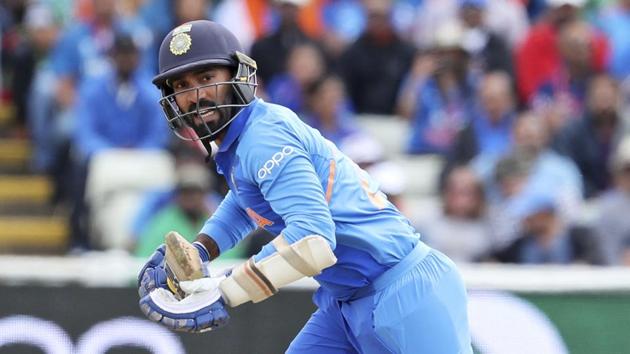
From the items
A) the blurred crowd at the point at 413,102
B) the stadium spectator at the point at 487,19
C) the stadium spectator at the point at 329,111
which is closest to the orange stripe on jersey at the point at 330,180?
the blurred crowd at the point at 413,102

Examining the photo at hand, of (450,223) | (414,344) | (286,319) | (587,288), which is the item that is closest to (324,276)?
(414,344)

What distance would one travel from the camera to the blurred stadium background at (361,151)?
6.84 m

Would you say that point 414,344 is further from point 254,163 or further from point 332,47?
point 332,47

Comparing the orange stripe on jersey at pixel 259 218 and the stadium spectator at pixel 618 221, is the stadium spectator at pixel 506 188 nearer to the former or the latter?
the stadium spectator at pixel 618 221

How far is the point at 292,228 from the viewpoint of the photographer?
4.42m

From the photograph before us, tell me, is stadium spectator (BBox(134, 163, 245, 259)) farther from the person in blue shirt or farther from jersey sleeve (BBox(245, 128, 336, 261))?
jersey sleeve (BBox(245, 128, 336, 261))

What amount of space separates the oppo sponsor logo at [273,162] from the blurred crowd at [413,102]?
369cm

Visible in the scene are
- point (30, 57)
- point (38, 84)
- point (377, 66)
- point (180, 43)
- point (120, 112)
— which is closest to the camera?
point (180, 43)

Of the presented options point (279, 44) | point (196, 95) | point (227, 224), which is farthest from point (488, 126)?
point (196, 95)

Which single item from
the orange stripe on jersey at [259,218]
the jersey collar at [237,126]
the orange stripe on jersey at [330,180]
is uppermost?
the jersey collar at [237,126]

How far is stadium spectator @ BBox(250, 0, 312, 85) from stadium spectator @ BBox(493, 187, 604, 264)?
2703mm

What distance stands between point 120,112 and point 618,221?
3.86m

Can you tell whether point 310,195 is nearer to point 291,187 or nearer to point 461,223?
point 291,187

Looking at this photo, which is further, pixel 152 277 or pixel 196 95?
pixel 152 277
